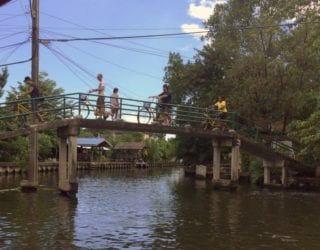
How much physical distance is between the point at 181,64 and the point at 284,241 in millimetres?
A: 42433

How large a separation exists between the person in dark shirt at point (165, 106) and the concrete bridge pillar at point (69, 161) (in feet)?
19.0

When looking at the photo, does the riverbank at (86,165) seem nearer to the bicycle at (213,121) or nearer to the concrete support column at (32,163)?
the concrete support column at (32,163)

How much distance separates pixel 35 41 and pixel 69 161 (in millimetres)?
7338

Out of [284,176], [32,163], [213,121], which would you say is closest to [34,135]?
[32,163]

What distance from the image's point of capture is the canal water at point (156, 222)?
15.4 meters

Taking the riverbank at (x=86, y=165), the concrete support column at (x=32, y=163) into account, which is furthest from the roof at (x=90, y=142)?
the concrete support column at (x=32, y=163)

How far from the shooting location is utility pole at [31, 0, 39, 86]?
28.4 meters

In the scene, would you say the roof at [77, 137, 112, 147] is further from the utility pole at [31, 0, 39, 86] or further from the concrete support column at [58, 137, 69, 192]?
the concrete support column at [58, 137, 69, 192]

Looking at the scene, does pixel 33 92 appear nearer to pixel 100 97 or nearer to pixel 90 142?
A: pixel 100 97

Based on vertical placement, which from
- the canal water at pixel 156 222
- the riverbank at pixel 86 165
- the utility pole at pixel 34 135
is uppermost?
the utility pole at pixel 34 135

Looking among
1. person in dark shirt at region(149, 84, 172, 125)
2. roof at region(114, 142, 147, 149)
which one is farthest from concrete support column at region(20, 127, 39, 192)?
roof at region(114, 142, 147, 149)

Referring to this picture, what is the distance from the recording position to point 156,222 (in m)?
19.5

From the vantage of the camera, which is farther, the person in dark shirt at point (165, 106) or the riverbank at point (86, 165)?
the riverbank at point (86, 165)

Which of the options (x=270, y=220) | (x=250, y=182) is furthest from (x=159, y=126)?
(x=250, y=182)
